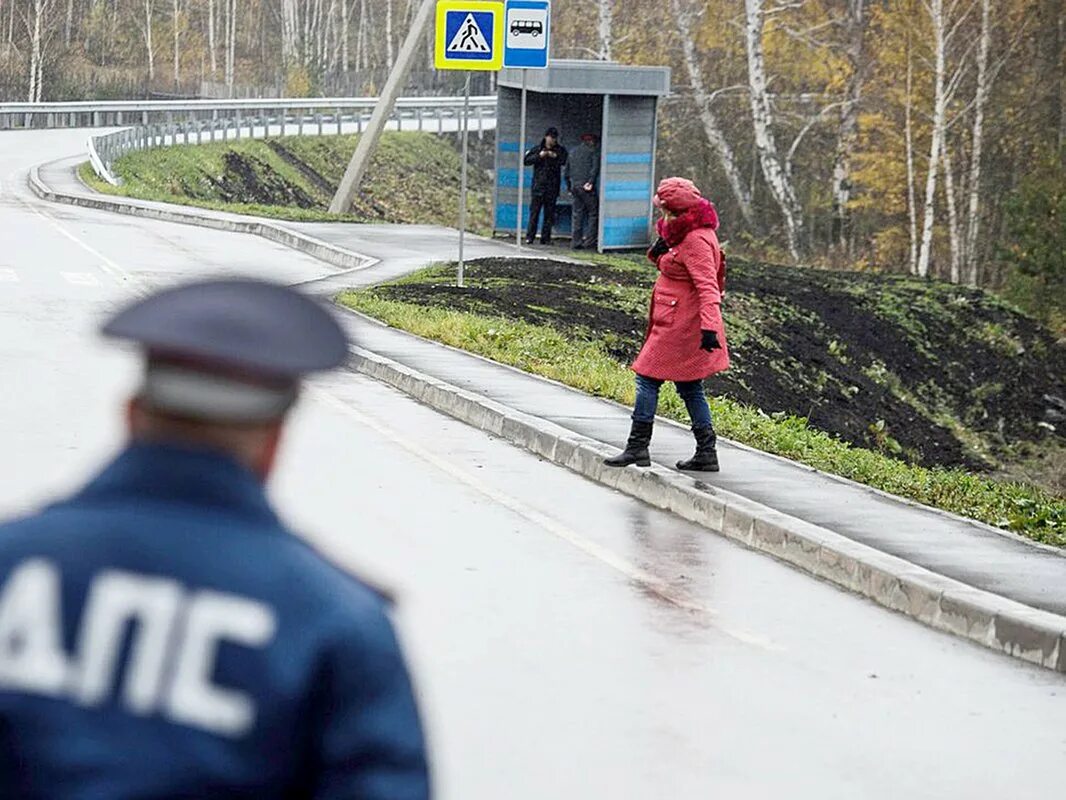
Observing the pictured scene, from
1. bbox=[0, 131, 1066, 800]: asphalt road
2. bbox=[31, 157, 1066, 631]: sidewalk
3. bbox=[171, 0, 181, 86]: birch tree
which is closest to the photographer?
bbox=[0, 131, 1066, 800]: asphalt road

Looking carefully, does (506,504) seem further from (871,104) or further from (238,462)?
(871,104)

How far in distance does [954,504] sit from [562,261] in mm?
16359

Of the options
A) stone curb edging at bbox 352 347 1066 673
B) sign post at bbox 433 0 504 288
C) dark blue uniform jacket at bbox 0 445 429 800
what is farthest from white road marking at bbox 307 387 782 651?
sign post at bbox 433 0 504 288

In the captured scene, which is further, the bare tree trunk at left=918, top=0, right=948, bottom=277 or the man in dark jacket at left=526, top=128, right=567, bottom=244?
the bare tree trunk at left=918, top=0, right=948, bottom=277

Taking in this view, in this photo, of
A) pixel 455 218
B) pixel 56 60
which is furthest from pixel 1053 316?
pixel 56 60

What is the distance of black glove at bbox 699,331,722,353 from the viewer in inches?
463

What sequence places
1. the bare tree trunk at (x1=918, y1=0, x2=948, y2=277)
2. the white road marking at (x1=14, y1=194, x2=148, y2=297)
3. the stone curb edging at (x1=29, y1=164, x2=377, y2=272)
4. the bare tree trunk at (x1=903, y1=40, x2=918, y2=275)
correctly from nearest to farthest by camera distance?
the white road marking at (x1=14, y1=194, x2=148, y2=297) < the stone curb edging at (x1=29, y1=164, x2=377, y2=272) < the bare tree trunk at (x1=918, y1=0, x2=948, y2=277) < the bare tree trunk at (x1=903, y1=40, x2=918, y2=275)

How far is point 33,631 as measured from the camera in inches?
98.7

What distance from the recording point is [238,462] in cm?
258

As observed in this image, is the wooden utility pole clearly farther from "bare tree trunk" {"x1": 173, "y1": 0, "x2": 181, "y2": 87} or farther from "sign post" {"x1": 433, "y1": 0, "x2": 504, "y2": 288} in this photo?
"bare tree trunk" {"x1": 173, "y1": 0, "x2": 181, "y2": 87}

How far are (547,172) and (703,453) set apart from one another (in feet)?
65.8

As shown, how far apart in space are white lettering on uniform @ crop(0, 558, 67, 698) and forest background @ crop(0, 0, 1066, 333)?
124 feet

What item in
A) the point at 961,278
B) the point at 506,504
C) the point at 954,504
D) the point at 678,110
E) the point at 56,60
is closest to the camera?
Answer: the point at 506,504

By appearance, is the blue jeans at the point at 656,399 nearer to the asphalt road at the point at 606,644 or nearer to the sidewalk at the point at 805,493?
the sidewalk at the point at 805,493
